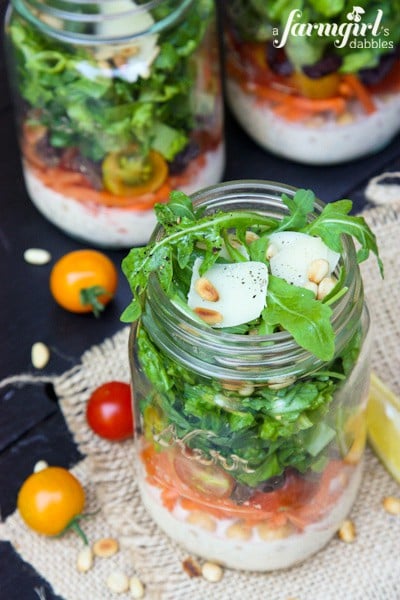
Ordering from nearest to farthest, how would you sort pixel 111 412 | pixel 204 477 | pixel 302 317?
1. pixel 302 317
2. pixel 204 477
3. pixel 111 412

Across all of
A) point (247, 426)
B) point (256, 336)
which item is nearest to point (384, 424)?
point (247, 426)

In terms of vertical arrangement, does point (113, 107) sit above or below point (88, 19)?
below

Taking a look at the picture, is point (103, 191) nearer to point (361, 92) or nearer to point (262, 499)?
point (361, 92)

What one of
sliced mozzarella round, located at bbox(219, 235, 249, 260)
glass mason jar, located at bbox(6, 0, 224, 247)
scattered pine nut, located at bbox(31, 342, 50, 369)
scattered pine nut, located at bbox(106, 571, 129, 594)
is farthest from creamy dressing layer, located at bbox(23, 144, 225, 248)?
scattered pine nut, located at bbox(106, 571, 129, 594)

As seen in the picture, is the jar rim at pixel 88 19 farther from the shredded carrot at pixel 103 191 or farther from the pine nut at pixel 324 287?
the pine nut at pixel 324 287

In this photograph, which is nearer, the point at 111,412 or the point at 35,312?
the point at 111,412

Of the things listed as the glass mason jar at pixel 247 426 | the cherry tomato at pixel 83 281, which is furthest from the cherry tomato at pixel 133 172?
the glass mason jar at pixel 247 426

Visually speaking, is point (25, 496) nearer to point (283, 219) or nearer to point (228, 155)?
point (283, 219)

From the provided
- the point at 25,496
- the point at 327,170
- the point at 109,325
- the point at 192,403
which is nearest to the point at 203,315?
the point at 192,403
